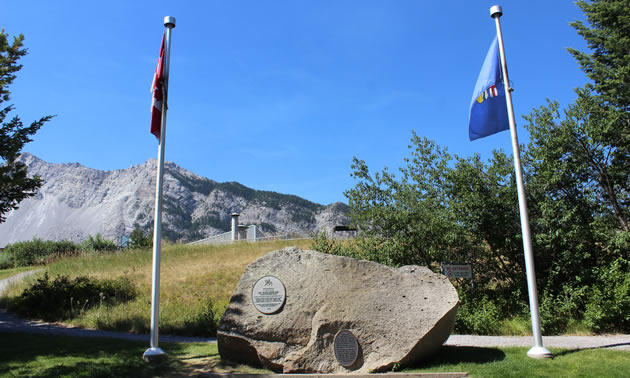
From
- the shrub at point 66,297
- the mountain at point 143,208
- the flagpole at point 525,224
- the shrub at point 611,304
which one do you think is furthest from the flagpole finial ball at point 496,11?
the mountain at point 143,208

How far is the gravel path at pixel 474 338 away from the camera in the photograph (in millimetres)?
9648

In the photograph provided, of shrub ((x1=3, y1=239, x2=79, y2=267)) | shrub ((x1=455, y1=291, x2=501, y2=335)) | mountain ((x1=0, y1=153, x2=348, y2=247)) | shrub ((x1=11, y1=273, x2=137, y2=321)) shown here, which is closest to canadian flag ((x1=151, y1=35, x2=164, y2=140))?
shrub ((x1=11, y1=273, x2=137, y2=321))

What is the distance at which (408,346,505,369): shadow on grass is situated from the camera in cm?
787

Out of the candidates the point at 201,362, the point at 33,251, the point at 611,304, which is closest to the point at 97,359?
the point at 201,362

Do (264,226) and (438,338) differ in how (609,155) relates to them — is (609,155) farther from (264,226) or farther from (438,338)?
(264,226)

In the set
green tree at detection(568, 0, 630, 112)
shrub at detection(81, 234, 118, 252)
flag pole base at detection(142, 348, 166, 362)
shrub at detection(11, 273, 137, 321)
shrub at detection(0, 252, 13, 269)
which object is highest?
green tree at detection(568, 0, 630, 112)

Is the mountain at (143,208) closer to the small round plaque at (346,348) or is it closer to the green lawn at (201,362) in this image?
the green lawn at (201,362)

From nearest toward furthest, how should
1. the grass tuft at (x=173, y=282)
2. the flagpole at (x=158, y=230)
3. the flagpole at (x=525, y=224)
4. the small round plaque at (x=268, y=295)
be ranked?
the small round plaque at (x=268, y=295) < the flagpole at (x=525, y=224) < the flagpole at (x=158, y=230) < the grass tuft at (x=173, y=282)

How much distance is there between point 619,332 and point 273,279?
9.60m

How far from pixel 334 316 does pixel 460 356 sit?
2685 mm

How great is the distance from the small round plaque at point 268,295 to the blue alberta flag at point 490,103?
5624 mm

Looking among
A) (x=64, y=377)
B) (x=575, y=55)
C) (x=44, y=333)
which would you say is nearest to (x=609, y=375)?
(x=64, y=377)

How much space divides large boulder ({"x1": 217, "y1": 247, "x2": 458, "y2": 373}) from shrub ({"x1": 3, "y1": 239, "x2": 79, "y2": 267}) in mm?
27520

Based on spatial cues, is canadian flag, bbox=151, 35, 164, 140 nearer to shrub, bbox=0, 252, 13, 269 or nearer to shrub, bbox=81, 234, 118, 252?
shrub, bbox=81, 234, 118, 252
